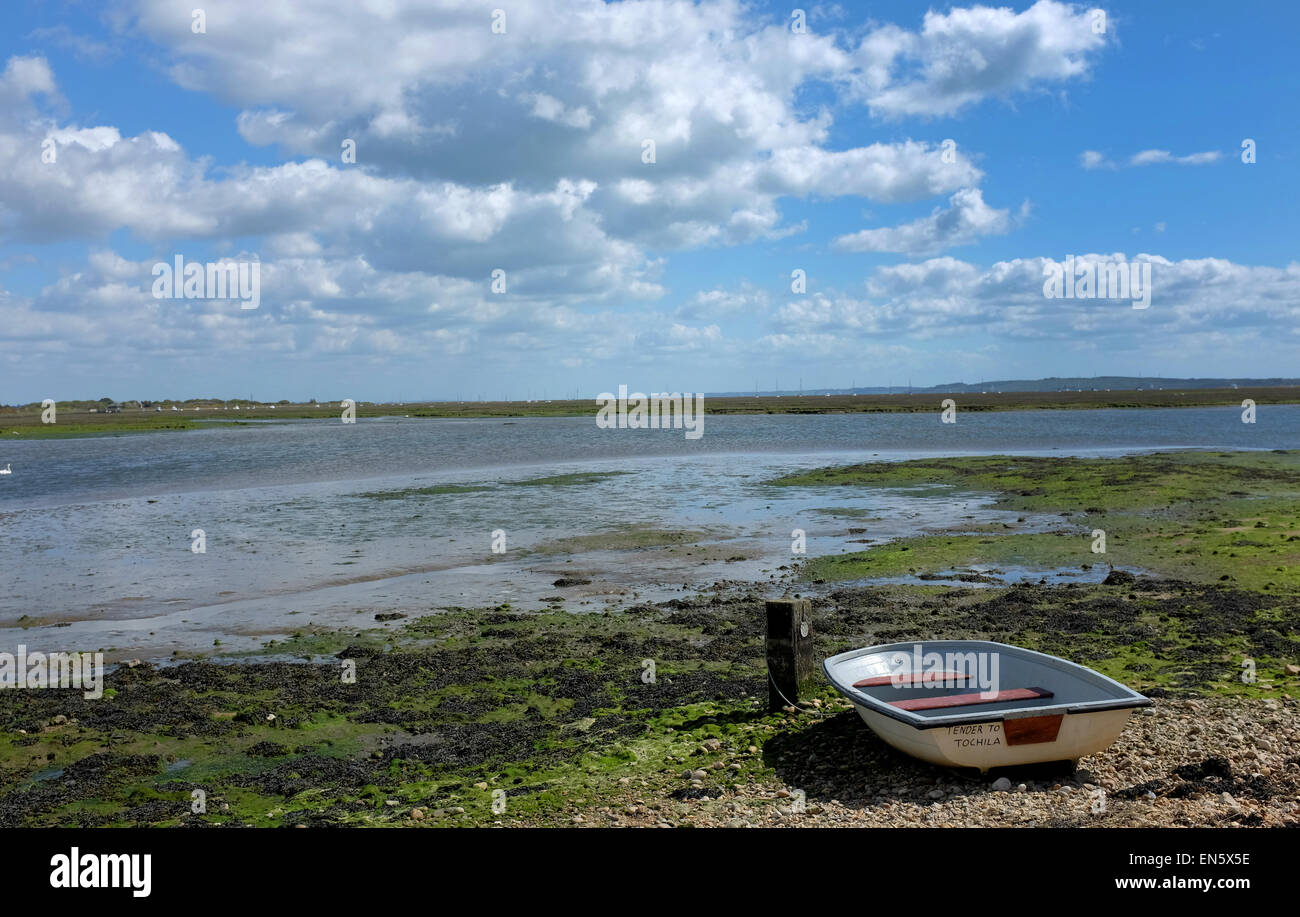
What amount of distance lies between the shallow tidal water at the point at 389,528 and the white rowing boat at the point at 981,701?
9.58 m

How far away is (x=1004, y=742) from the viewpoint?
10.2 meters

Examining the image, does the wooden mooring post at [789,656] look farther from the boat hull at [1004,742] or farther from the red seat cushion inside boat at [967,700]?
the boat hull at [1004,742]

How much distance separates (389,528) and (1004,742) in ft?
92.3

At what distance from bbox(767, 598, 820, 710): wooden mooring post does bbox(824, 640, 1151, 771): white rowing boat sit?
0.71 m

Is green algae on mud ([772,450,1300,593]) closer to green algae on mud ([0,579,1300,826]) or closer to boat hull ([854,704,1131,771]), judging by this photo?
green algae on mud ([0,579,1300,826])

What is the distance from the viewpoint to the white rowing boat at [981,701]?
33.2ft

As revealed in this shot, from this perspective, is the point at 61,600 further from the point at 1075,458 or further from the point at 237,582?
the point at 1075,458

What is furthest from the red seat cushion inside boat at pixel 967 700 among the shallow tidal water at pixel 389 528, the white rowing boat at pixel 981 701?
the shallow tidal water at pixel 389 528

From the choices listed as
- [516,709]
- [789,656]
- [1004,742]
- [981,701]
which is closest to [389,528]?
[516,709]

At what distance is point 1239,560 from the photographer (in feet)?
76.0

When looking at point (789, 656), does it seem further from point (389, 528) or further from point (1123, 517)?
point (389, 528)

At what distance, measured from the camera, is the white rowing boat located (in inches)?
399

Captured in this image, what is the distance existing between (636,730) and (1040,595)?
1174 centimetres

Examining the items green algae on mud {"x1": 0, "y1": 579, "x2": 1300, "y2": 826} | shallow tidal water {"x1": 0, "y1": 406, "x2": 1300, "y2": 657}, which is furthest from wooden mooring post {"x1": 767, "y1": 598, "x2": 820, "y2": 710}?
shallow tidal water {"x1": 0, "y1": 406, "x2": 1300, "y2": 657}
